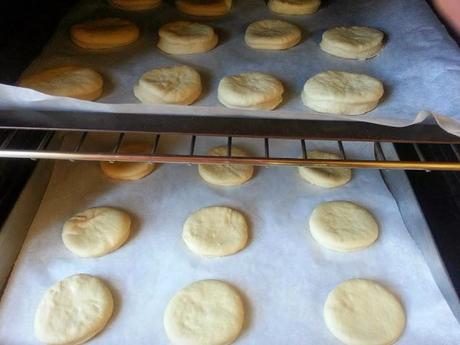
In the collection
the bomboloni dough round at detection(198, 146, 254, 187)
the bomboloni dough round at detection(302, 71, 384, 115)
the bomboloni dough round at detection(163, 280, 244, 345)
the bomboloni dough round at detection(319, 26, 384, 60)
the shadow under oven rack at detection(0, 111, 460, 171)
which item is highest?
the bomboloni dough round at detection(319, 26, 384, 60)

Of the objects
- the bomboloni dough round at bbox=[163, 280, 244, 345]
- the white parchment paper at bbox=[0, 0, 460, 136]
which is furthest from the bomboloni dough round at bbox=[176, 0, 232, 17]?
the bomboloni dough round at bbox=[163, 280, 244, 345]

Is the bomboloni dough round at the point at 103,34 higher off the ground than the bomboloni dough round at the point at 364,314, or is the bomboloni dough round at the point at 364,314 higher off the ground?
the bomboloni dough round at the point at 103,34

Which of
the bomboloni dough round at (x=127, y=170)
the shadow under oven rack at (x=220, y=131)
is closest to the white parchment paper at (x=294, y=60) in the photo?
the shadow under oven rack at (x=220, y=131)

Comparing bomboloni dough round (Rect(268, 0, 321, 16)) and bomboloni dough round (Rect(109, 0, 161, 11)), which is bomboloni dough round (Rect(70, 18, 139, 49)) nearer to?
bomboloni dough round (Rect(109, 0, 161, 11))

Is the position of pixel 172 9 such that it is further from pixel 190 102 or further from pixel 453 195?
pixel 453 195

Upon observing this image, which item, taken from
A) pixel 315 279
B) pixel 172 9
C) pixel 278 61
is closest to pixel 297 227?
pixel 315 279

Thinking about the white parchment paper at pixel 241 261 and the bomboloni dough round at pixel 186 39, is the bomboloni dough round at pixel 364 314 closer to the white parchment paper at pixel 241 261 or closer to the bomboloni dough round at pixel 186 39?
the white parchment paper at pixel 241 261
